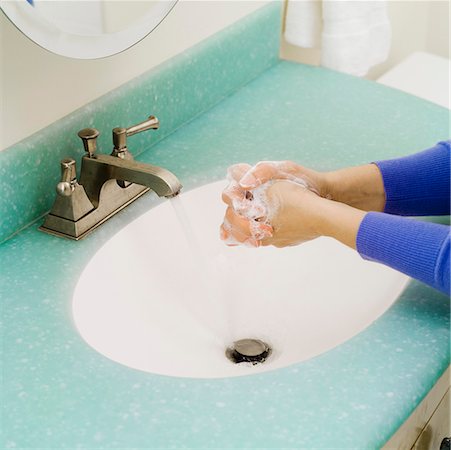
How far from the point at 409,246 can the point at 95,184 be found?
421 millimetres

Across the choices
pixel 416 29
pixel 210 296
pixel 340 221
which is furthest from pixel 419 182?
pixel 416 29

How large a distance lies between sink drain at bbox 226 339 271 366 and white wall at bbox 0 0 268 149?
39 centimetres

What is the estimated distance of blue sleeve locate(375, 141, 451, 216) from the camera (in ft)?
3.64

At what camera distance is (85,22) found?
1007 mm

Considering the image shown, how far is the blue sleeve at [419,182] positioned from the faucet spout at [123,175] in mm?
310

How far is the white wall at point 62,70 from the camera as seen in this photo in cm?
102

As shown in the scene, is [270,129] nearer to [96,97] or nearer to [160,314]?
[96,97]

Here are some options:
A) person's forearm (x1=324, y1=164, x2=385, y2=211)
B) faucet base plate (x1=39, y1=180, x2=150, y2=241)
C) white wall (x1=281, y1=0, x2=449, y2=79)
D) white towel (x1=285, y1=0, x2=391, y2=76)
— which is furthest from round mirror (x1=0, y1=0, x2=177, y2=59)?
white wall (x1=281, y1=0, x2=449, y2=79)

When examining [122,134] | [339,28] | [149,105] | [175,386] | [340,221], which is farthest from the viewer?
[339,28]

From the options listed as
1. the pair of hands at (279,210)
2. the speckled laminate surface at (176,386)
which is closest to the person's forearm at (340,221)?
the pair of hands at (279,210)

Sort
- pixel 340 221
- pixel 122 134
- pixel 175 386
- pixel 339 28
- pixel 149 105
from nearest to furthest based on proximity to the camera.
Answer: pixel 175 386 < pixel 340 221 < pixel 122 134 < pixel 149 105 < pixel 339 28

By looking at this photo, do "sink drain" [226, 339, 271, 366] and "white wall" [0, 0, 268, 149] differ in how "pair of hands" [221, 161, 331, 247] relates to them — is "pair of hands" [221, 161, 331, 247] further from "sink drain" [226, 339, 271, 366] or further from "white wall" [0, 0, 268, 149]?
"white wall" [0, 0, 268, 149]

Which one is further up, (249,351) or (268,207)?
(268,207)

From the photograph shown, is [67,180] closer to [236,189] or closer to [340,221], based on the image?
[236,189]
